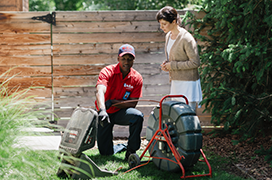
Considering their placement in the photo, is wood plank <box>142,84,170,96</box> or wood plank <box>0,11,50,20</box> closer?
wood plank <box>0,11,50,20</box>

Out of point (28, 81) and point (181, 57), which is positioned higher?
point (181, 57)

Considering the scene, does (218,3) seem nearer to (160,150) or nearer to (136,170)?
(160,150)

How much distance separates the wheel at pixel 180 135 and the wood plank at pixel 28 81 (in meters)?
2.48

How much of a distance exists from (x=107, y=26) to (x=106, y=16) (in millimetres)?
174

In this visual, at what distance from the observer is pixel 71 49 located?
16.0ft

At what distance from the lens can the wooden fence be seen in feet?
15.7

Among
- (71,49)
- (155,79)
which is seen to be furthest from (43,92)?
(155,79)

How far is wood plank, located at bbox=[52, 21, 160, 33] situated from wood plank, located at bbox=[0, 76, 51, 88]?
889 millimetres

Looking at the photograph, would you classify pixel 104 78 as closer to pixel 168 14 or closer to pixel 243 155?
pixel 168 14

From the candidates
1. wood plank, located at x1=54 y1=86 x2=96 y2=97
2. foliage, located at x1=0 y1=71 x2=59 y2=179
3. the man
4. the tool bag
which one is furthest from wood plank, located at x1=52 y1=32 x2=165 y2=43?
foliage, located at x1=0 y1=71 x2=59 y2=179

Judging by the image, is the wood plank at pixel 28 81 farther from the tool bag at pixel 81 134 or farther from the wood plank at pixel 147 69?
the tool bag at pixel 81 134

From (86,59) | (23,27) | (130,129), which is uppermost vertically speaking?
(23,27)

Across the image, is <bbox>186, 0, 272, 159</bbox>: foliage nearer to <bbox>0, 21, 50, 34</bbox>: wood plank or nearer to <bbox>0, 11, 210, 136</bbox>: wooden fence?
<bbox>0, 11, 210, 136</bbox>: wooden fence

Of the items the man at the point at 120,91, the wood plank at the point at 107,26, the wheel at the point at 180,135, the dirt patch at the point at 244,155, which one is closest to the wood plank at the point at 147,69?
the wood plank at the point at 107,26
